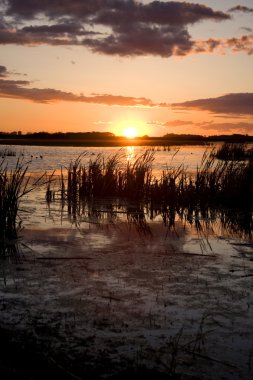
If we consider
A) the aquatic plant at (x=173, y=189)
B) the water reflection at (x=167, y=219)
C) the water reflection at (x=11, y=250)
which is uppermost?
the aquatic plant at (x=173, y=189)

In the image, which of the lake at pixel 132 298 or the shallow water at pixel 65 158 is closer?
the lake at pixel 132 298

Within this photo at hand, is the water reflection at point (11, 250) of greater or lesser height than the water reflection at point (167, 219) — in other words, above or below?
above

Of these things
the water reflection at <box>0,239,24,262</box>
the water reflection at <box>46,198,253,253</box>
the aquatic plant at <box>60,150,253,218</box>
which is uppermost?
the aquatic plant at <box>60,150,253,218</box>

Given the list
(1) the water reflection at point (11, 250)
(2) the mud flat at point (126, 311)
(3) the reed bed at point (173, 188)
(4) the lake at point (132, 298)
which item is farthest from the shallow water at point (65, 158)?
(2) the mud flat at point (126, 311)

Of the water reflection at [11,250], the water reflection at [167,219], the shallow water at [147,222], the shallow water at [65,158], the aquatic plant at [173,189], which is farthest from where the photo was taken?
the shallow water at [65,158]

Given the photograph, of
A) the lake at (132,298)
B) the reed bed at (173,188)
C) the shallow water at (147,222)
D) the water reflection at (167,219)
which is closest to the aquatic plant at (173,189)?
the reed bed at (173,188)

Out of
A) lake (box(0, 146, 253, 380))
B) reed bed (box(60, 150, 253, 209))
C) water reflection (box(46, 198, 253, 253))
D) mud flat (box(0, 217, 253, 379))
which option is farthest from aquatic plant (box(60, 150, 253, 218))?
mud flat (box(0, 217, 253, 379))

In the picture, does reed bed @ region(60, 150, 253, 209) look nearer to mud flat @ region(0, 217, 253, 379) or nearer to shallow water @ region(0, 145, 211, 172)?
shallow water @ region(0, 145, 211, 172)

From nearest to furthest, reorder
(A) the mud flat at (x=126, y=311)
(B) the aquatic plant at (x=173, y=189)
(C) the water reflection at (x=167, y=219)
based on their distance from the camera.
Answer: (A) the mud flat at (x=126, y=311)
(C) the water reflection at (x=167, y=219)
(B) the aquatic plant at (x=173, y=189)

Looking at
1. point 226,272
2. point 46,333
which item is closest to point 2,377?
point 46,333

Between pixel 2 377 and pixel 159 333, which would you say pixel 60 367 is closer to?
pixel 2 377

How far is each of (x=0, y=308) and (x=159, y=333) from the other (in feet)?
5.08

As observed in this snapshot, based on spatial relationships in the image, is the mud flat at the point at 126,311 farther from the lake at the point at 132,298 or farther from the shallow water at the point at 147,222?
the shallow water at the point at 147,222

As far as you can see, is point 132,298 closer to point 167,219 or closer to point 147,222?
point 147,222
